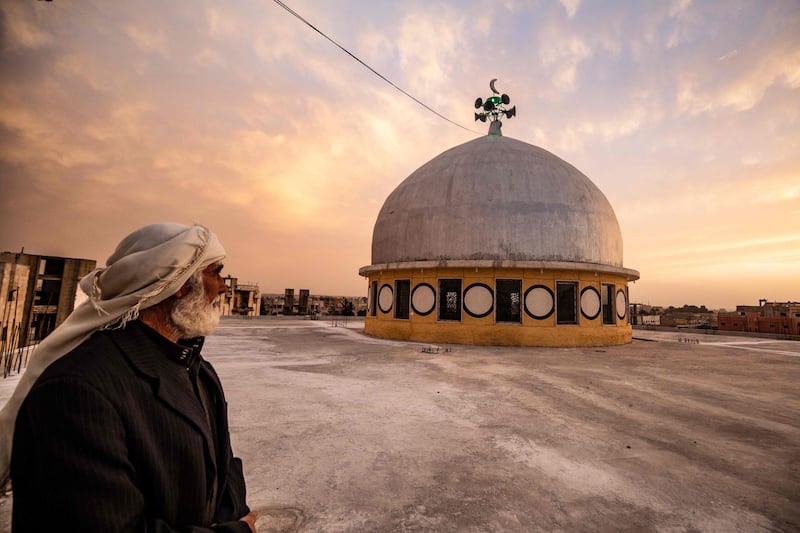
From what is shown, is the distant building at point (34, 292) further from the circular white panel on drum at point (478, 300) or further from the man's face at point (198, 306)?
the circular white panel on drum at point (478, 300)

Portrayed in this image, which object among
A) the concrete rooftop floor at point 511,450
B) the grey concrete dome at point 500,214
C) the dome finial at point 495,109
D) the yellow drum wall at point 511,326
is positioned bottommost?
the concrete rooftop floor at point 511,450

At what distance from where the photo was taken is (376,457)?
4.51m

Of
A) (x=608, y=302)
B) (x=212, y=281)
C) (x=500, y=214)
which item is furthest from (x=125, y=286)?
(x=608, y=302)

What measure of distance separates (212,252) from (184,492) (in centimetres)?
120

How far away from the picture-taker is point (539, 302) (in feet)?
56.0

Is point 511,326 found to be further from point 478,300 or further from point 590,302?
point 590,302

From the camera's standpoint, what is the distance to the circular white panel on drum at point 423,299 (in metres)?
18.1

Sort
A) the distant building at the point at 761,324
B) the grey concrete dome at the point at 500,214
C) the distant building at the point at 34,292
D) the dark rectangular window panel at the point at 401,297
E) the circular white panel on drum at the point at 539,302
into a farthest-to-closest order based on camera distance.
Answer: the distant building at the point at 761,324
the dark rectangular window panel at the point at 401,297
the grey concrete dome at the point at 500,214
the circular white panel on drum at the point at 539,302
the distant building at the point at 34,292

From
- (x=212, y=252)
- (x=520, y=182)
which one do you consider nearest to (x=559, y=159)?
(x=520, y=182)

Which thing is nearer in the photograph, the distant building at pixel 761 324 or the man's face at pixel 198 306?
the man's face at pixel 198 306

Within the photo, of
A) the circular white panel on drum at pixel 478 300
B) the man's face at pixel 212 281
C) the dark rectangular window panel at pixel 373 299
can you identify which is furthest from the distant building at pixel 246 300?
the man's face at pixel 212 281

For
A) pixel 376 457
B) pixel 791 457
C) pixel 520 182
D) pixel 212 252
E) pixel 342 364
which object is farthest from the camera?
pixel 520 182

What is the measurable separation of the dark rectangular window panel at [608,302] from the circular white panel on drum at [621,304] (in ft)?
1.83

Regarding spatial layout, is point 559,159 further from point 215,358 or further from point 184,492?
point 184,492
